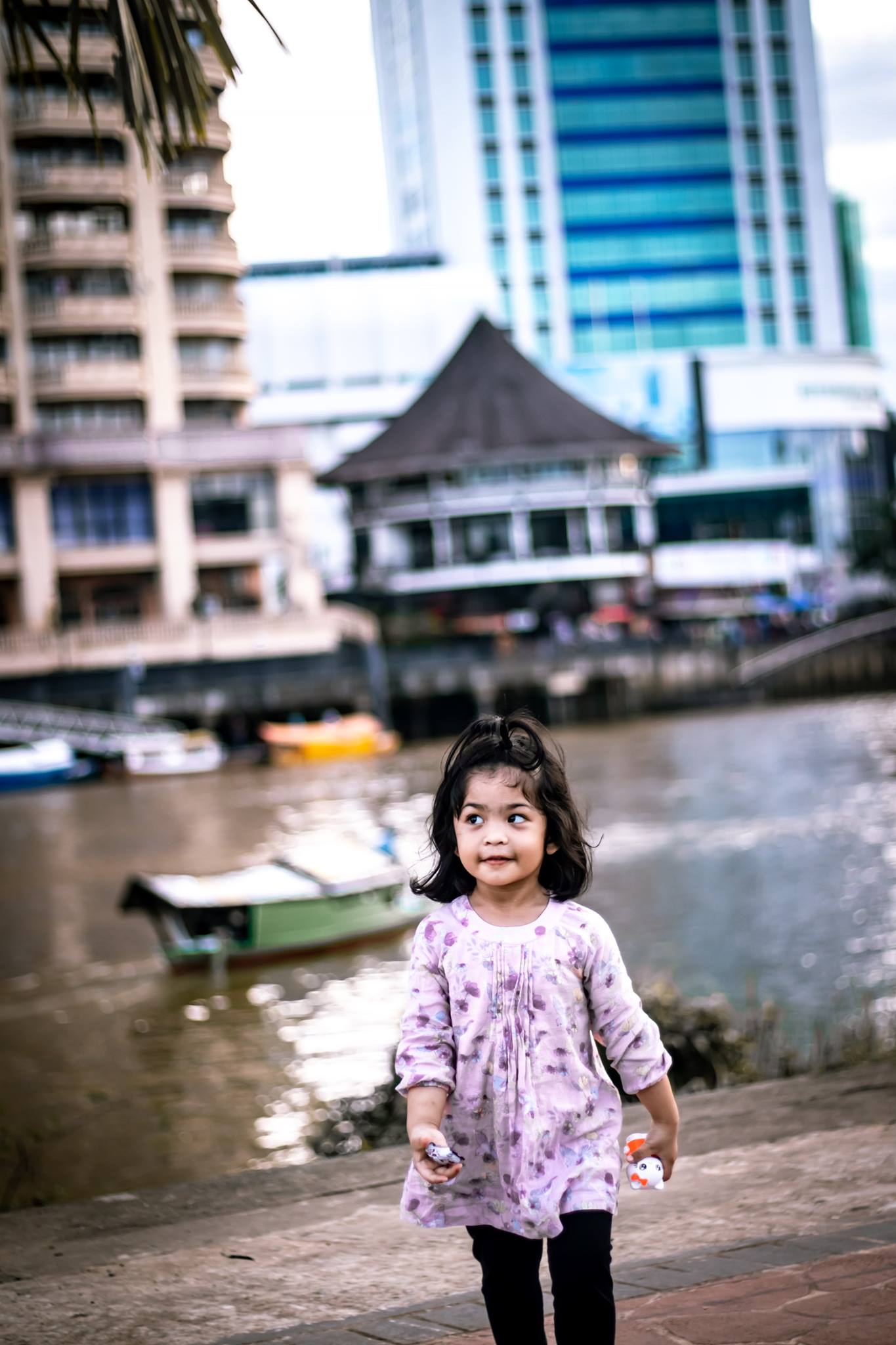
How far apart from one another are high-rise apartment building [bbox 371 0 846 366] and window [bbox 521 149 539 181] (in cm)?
8

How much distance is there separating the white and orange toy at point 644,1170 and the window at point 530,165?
106m

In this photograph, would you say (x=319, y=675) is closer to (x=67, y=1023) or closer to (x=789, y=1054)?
Answer: (x=67, y=1023)

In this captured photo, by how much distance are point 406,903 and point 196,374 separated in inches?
1843

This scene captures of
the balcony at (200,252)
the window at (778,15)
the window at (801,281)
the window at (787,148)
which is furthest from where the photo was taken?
the window at (801,281)

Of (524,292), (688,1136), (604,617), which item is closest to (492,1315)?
(688,1136)

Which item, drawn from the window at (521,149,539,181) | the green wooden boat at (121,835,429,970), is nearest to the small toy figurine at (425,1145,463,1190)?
the green wooden boat at (121,835,429,970)

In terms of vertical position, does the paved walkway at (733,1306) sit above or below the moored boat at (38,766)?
above

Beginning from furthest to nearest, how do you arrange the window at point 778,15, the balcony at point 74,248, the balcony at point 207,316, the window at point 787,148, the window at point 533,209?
the window at point 787,148 < the window at point 778,15 < the window at point 533,209 < the balcony at point 207,316 < the balcony at point 74,248

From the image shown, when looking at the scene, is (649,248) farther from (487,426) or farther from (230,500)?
(230,500)

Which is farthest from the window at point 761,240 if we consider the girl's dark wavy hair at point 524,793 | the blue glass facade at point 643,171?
the girl's dark wavy hair at point 524,793

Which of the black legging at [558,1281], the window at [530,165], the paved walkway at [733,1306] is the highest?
the window at [530,165]

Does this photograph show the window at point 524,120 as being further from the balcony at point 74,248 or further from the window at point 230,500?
the balcony at point 74,248

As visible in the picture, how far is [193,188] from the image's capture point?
52781mm

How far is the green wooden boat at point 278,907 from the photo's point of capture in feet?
58.4
